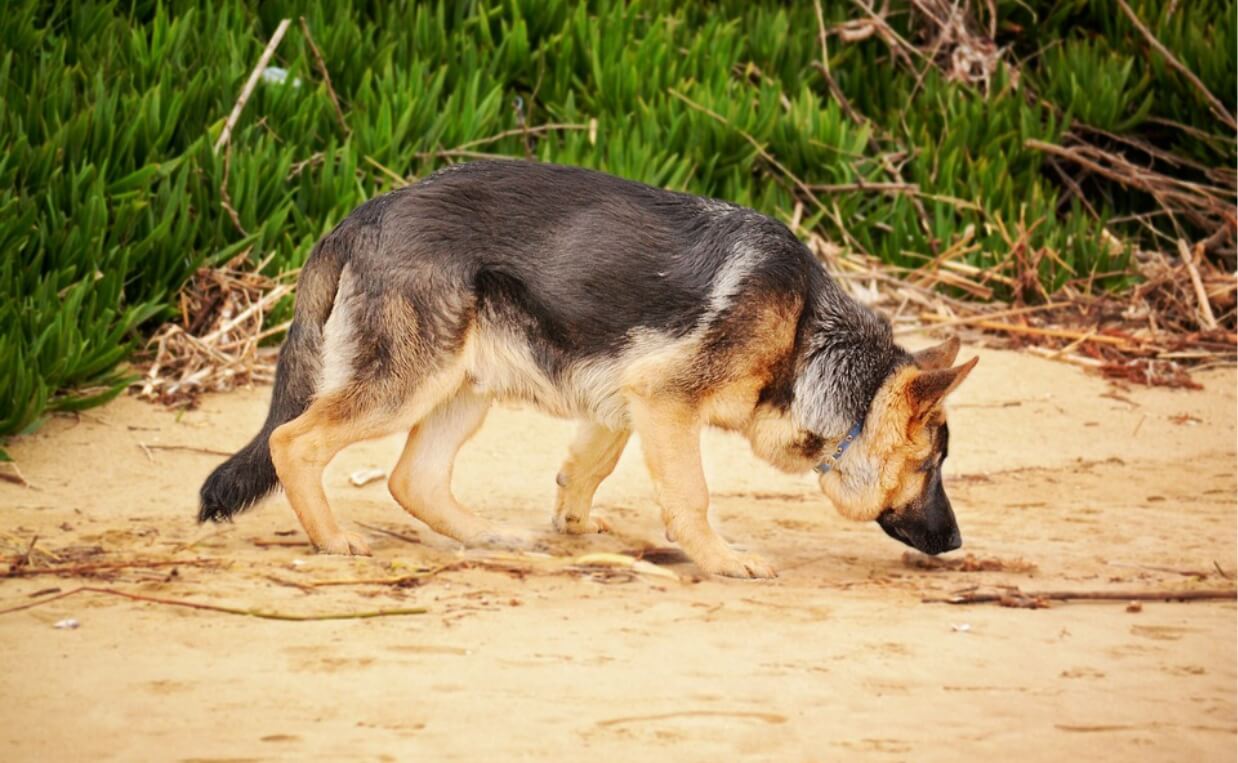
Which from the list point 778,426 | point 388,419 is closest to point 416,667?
point 388,419

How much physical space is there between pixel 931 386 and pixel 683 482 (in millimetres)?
954

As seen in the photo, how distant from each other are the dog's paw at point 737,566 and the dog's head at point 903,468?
18.7 inches

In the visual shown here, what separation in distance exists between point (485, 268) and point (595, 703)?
2.06m

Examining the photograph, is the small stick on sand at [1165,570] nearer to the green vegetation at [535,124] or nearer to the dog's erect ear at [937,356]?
the dog's erect ear at [937,356]

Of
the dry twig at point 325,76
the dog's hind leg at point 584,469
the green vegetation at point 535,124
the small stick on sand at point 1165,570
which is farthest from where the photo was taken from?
the dry twig at point 325,76

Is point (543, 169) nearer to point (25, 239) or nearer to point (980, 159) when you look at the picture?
point (25, 239)

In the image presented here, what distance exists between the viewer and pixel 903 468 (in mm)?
5637

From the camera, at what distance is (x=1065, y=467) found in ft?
24.8

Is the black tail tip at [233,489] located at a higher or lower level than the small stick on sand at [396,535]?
higher

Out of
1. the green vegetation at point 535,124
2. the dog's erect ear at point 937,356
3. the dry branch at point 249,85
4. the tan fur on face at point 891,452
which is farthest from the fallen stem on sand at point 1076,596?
the dry branch at point 249,85

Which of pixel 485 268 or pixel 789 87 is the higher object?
pixel 485 268

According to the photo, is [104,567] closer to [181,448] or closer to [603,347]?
[603,347]

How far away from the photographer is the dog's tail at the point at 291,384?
212 inches

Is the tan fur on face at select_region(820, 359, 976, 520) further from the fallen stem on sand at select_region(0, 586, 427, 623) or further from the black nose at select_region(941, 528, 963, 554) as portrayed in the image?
the fallen stem on sand at select_region(0, 586, 427, 623)
